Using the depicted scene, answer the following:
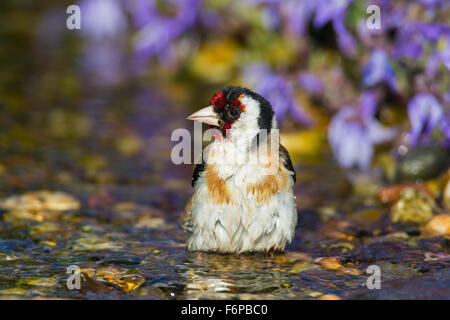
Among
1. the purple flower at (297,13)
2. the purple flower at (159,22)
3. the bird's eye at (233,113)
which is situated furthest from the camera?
the purple flower at (159,22)

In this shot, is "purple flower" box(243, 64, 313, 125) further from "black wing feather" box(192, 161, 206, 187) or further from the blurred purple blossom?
the blurred purple blossom

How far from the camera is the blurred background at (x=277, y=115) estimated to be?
469 centimetres

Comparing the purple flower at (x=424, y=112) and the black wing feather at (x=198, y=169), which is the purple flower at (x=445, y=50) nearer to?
the purple flower at (x=424, y=112)

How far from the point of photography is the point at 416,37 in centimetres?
518

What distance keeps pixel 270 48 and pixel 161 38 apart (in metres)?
1.49

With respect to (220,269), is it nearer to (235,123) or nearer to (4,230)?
(235,123)

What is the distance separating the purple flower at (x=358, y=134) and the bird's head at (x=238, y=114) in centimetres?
179

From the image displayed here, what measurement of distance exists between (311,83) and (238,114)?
2375mm

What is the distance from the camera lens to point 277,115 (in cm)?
594

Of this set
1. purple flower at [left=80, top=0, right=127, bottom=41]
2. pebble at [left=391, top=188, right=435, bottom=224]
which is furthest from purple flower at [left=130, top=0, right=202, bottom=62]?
pebble at [left=391, top=188, right=435, bottom=224]

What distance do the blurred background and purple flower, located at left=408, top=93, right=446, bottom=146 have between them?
0.01 m

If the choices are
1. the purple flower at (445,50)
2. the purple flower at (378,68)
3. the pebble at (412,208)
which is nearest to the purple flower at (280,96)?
the purple flower at (378,68)

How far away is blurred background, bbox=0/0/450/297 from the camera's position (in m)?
4.69

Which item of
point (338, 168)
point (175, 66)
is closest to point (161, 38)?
point (175, 66)
